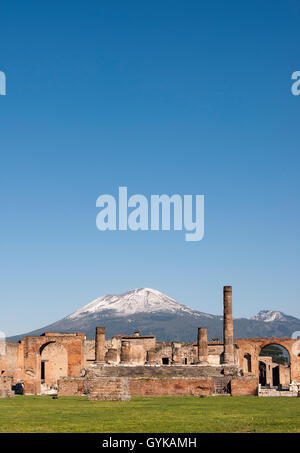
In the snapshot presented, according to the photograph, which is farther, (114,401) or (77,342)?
(77,342)

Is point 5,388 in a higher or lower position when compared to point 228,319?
lower

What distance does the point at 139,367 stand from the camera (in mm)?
41250

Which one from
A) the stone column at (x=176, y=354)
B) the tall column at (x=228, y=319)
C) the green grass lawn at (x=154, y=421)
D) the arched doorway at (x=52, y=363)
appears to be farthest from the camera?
the arched doorway at (x=52, y=363)

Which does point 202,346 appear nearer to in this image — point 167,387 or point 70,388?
point 167,387

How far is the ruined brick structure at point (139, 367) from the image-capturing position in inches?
1350

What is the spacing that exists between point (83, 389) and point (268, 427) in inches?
829

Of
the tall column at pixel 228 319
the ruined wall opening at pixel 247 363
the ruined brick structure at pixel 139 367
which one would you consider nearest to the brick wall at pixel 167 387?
the ruined brick structure at pixel 139 367

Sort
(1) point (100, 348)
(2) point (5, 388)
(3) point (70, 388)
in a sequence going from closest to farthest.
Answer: (3) point (70, 388), (2) point (5, 388), (1) point (100, 348)

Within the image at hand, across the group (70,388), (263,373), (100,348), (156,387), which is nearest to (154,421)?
(156,387)

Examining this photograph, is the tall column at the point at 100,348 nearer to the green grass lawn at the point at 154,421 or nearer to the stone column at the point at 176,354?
the stone column at the point at 176,354
